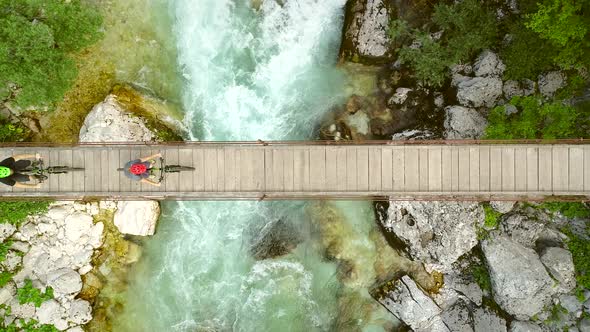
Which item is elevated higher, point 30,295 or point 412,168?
point 412,168

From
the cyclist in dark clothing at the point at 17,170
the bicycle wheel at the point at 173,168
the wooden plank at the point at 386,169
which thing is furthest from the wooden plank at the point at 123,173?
the wooden plank at the point at 386,169

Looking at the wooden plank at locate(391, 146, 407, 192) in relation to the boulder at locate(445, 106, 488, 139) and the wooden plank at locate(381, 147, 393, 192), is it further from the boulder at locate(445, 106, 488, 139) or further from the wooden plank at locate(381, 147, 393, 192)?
the boulder at locate(445, 106, 488, 139)

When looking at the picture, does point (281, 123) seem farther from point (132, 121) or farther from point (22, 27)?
point (22, 27)

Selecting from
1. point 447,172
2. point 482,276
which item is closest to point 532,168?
point 447,172

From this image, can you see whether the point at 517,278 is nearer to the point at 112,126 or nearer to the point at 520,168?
the point at 520,168

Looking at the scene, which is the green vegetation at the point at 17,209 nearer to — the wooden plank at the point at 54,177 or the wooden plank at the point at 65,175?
the wooden plank at the point at 54,177

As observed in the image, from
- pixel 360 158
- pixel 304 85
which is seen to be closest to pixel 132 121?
pixel 304 85

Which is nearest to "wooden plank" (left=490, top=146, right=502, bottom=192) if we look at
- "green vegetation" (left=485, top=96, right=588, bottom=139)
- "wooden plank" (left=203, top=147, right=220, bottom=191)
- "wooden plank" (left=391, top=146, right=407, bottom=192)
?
"green vegetation" (left=485, top=96, right=588, bottom=139)
